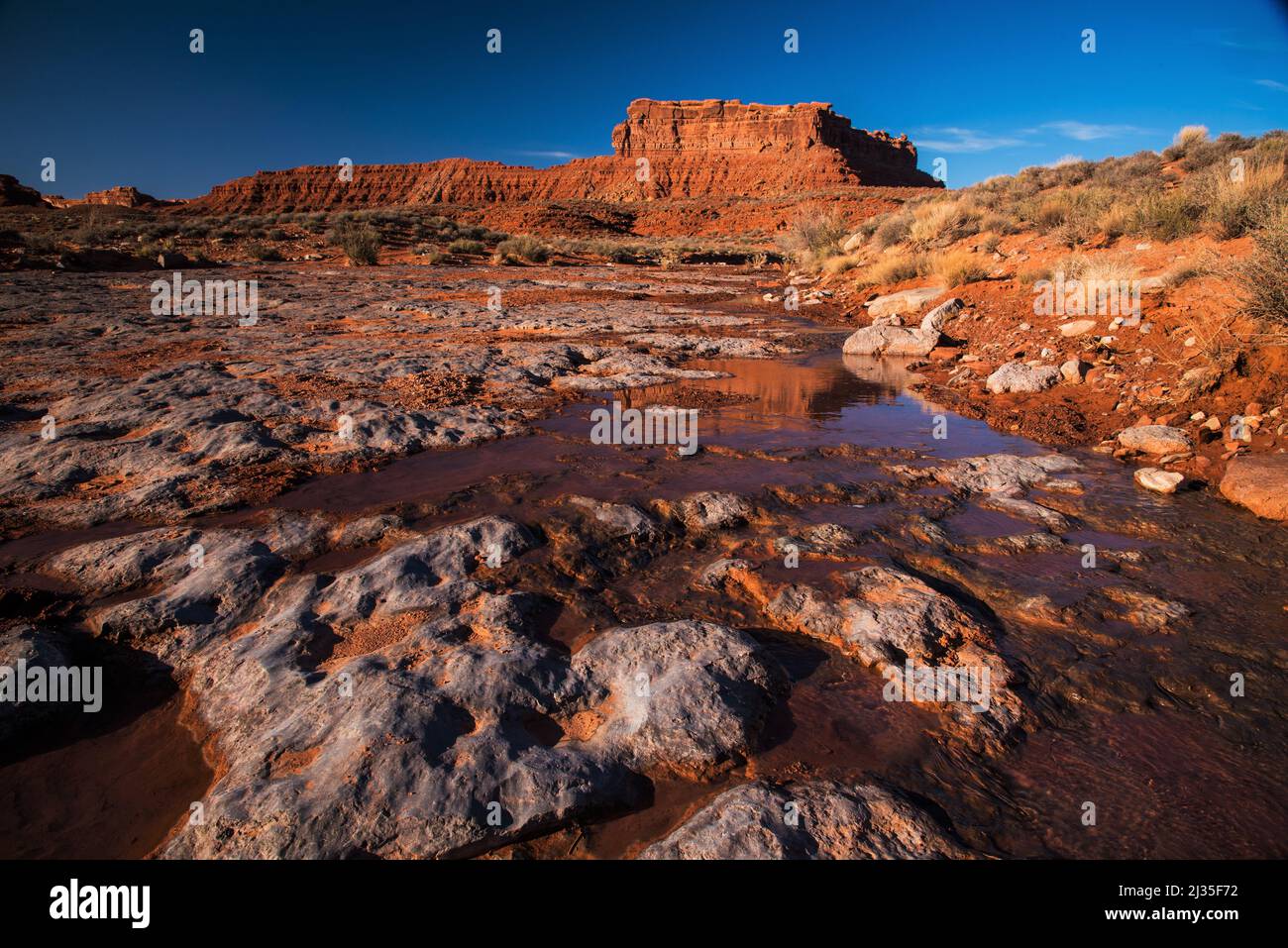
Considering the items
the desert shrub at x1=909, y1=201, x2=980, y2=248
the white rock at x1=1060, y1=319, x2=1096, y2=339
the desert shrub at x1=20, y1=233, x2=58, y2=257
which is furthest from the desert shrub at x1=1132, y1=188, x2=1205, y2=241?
the desert shrub at x1=20, y1=233, x2=58, y2=257

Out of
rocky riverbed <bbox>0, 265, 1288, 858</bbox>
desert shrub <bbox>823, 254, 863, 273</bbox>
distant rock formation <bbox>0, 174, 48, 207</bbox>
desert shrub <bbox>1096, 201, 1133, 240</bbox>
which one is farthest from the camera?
distant rock formation <bbox>0, 174, 48, 207</bbox>

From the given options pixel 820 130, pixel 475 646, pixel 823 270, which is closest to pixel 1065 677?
pixel 475 646

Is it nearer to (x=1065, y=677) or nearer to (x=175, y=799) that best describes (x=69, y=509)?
(x=175, y=799)

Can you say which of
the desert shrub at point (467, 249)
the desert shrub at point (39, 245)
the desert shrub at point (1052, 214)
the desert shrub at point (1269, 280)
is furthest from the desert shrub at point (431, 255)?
the desert shrub at point (1269, 280)

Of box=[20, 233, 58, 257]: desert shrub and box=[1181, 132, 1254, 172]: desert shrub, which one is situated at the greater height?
box=[1181, 132, 1254, 172]: desert shrub

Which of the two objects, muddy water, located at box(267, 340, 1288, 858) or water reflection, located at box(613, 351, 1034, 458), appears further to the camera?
water reflection, located at box(613, 351, 1034, 458)

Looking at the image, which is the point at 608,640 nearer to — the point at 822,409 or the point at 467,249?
the point at 822,409

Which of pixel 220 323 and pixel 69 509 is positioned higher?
pixel 220 323

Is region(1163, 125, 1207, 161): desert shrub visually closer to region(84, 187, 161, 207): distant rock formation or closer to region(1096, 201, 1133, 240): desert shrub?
region(1096, 201, 1133, 240): desert shrub
